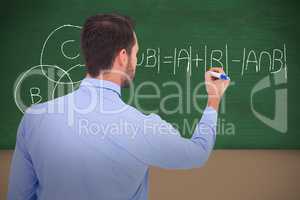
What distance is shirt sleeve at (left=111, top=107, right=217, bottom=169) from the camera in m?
1.37

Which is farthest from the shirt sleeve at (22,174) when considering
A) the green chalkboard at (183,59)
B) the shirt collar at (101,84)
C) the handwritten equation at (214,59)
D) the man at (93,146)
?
the handwritten equation at (214,59)

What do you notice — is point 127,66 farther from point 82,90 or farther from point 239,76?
point 239,76

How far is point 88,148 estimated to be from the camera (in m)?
1.34

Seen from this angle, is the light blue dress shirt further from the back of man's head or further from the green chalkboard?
the green chalkboard

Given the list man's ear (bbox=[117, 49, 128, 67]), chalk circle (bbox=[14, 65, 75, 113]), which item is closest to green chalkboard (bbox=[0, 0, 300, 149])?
chalk circle (bbox=[14, 65, 75, 113])

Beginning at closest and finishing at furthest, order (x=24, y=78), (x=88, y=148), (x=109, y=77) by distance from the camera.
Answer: (x=88, y=148) → (x=109, y=77) → (x=24, y=78)

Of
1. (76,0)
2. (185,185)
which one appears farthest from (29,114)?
(185,185)

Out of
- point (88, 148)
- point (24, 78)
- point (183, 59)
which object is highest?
point (183, 59)

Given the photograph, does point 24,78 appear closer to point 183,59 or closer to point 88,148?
point 183,59

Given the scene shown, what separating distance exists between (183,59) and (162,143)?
113 cm

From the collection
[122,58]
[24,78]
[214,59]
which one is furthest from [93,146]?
[214,59]

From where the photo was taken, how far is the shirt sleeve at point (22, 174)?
1347mm

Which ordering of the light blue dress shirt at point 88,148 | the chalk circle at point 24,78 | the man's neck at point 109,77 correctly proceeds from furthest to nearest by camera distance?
the chalk circle at point 24,78 → the man's neck at point 109,77 → the light blue dress shirt at point 88,148

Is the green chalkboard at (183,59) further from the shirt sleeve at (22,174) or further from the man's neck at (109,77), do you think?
the shirt sleeve at (22,174)
